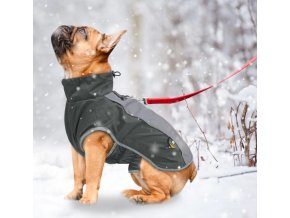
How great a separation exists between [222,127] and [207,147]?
0.11 m

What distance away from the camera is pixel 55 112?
2.58m

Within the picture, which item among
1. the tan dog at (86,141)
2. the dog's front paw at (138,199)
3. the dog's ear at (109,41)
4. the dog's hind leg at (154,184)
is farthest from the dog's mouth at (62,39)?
the dog's front paw at (138,199)

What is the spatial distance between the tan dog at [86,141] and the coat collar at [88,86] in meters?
0.03

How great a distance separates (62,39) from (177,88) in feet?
1.79

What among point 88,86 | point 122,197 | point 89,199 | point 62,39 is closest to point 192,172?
point 122,197

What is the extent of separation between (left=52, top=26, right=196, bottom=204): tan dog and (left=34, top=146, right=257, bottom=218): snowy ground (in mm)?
48

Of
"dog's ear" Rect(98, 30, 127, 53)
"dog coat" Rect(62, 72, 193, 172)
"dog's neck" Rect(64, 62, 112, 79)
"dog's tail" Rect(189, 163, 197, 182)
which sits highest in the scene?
"dog's ear" Rect(98, 30, 127, 53)

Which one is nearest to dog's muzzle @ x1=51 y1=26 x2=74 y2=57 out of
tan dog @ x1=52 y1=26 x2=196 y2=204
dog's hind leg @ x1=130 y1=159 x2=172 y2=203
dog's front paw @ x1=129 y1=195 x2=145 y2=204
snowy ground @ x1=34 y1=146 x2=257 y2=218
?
tan dog @ x1=52 y1=26 x2=196 y2=204

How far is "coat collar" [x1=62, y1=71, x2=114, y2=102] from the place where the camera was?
2.44 m

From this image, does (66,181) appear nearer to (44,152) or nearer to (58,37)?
(44,152)

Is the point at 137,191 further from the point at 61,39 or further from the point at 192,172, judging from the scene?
the point at 61,39

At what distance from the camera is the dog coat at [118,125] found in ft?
7.95

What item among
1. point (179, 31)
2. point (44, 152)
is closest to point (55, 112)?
point (44, 152)

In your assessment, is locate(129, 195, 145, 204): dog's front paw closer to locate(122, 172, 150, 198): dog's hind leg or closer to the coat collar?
locate(122, 172, 150, 198): dog's hind leg
